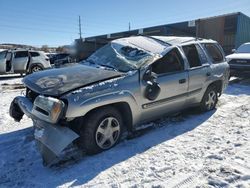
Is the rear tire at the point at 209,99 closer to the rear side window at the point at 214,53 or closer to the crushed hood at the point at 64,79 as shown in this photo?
the rear side window at the point at 214,53

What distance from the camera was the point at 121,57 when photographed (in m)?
4.88

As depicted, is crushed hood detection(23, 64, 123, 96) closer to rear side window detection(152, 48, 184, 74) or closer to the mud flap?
the mud flap

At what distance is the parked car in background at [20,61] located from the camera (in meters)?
14.4

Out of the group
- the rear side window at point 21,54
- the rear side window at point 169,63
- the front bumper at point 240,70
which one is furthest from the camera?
the rear side window at point 21,54

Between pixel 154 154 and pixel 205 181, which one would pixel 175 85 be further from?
pixel 205 181

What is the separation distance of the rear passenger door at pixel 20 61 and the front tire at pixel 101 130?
12151 millimetres

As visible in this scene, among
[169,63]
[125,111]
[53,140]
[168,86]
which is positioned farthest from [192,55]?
[53,140]

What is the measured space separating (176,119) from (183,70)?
1.13m

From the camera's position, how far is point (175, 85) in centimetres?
497

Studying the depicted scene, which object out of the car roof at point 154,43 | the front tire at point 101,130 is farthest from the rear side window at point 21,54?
the front tire at point 101,130

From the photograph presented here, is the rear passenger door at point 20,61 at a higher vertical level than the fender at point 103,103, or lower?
lower

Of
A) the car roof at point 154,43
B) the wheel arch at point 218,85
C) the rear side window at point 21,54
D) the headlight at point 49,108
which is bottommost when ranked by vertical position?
the rear side window at point 21,54

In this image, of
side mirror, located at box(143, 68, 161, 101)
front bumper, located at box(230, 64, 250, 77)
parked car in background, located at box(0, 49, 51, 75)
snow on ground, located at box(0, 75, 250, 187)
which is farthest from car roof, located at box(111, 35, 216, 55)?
parked car in background, located at box(0, 49, 51, 75)

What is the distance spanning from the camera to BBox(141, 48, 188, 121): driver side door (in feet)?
15.1
